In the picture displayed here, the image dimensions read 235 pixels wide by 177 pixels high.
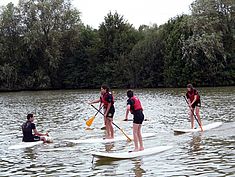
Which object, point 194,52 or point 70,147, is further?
point 194,52

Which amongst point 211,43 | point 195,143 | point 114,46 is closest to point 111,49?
point 114,46

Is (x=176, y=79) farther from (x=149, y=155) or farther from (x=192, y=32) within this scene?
(x=149, y=155)

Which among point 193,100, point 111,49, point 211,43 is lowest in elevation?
point 193,100

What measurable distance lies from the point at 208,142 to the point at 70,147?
478cm

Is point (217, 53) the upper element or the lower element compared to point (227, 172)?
upper

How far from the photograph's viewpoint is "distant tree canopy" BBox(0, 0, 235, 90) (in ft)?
185

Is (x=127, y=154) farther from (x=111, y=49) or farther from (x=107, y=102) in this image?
(x=111, y=49)

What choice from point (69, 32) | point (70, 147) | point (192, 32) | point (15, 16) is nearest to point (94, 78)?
point (69, 32)

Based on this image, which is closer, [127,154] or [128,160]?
[128,160]

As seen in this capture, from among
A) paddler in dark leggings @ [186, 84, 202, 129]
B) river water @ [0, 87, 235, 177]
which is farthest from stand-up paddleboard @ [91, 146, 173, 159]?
paddler in dark leggings @ [186, 84, 202, 129]

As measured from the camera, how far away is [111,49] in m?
71.0

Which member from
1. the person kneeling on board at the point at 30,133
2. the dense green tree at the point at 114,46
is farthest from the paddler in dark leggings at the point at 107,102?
the dense green tree at the point at 114,46

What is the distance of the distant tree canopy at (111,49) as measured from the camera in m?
56.5

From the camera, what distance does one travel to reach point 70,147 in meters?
15.0
